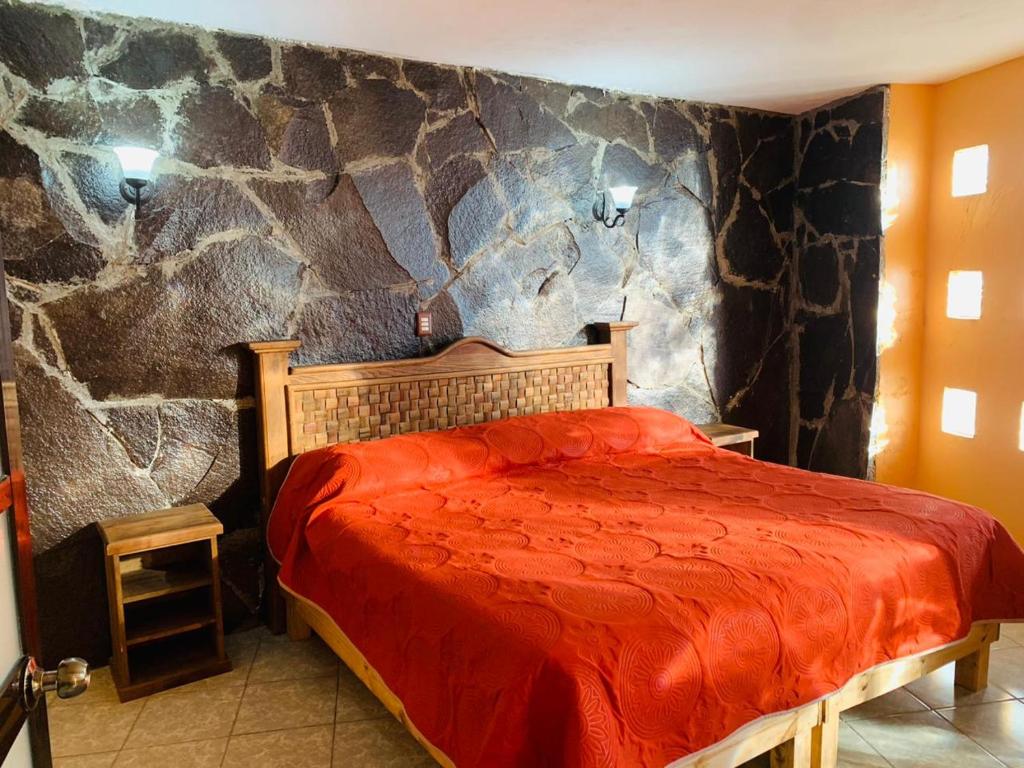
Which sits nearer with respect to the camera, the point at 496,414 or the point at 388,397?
the point at 388,397

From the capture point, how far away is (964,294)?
3.70 m

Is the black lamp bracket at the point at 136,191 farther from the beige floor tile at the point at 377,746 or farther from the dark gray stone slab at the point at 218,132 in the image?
the beige floor tile at the point at 377,746

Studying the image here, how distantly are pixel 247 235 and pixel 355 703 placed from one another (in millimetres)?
1765

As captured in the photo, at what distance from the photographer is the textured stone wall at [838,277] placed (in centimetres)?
385

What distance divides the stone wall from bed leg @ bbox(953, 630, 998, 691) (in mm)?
1946

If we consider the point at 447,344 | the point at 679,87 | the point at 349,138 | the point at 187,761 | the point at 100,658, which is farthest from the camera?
the point at 679,87

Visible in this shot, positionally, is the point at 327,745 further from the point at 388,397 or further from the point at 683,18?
the point at 683,18

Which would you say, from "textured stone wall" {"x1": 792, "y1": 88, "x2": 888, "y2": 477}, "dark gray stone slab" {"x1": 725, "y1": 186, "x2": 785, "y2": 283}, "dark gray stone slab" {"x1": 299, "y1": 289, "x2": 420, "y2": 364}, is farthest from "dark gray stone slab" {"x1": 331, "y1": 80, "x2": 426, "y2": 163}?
"textured stone wall" {"x1": 792, "y1": 88, "x2": 888, "y2": 477}

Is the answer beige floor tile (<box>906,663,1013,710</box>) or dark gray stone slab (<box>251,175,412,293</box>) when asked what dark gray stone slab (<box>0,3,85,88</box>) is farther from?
beige floor tile (<box>906,663,1013,710</box>)

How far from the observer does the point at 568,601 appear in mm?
1756

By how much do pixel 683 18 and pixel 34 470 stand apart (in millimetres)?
2814

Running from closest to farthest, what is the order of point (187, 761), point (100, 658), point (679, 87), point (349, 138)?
point (187, 761) → point (100, 658) → point (349, 138) → point (679, 87)

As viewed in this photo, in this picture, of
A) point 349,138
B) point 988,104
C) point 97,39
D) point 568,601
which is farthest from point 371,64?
point 988,104

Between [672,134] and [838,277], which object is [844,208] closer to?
[838,277]
